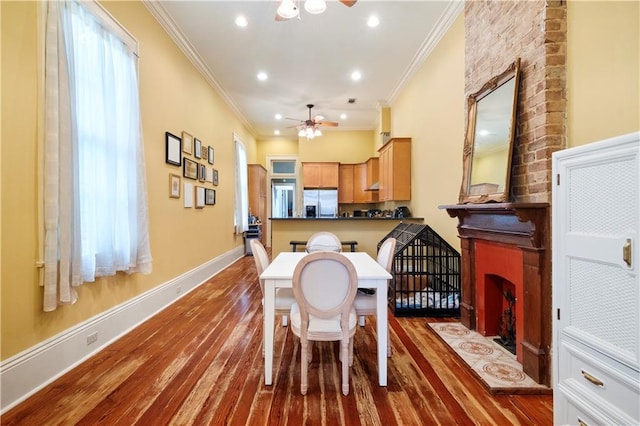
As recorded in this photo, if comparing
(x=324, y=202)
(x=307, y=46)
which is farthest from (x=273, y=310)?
(x=324, y=202)

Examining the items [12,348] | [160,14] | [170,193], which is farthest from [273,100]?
[12,348]

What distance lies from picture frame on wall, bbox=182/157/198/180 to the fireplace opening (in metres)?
4.22

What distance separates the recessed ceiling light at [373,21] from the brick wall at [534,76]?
4.80ft

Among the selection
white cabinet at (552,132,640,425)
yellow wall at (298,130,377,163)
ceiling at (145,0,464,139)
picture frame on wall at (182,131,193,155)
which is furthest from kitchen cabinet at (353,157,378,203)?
white cabinet at (552,132,640,425)

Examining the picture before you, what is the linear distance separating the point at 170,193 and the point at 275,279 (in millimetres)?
2489

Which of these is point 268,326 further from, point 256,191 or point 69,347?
point 256,191

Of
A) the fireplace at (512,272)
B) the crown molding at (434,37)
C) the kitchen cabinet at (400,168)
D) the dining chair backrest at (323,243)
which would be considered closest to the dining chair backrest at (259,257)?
the dining chair backrest at (323,243)

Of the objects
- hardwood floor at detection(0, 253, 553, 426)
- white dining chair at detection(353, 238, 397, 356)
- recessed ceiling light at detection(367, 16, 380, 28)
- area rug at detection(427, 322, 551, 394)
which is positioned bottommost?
hardwood floor at detection(0, 253, 553, 426)

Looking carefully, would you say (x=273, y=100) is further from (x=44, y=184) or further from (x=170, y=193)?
(x=44, y=184)

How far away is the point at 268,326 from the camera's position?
6.35 ft

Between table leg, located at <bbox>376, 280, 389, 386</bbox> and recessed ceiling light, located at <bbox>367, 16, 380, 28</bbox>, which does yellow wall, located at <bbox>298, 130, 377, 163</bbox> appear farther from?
table leg, located at <bbox>376, 280, 389, 386</bbox>

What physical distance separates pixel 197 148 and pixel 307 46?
2.34 metres

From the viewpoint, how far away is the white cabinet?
1.08 m

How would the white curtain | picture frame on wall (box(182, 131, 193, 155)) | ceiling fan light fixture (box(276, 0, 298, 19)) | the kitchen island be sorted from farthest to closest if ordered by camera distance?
the white curtain
the kitchen island
picture frame on wall (box(182, 131, 193, 155))
ceiling fan light fixture (box(276, 0, 298, 19))
